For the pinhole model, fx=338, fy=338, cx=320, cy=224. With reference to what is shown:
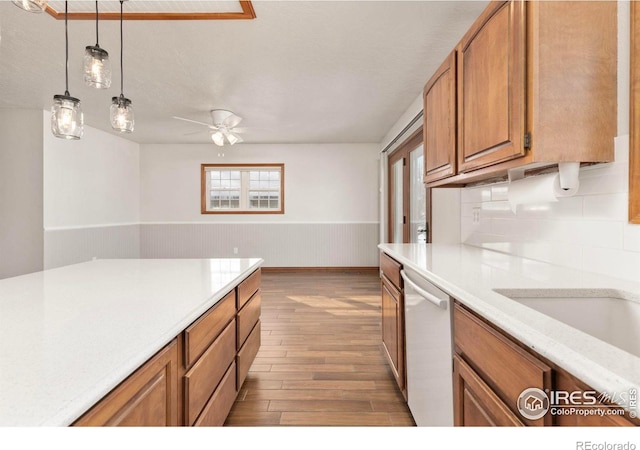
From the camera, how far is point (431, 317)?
4.75 feet

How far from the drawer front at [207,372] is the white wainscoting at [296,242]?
15.7ft

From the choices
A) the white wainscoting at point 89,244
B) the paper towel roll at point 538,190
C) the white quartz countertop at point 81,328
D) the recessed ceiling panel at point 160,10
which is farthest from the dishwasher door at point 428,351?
the white wainscoting at point 89,244

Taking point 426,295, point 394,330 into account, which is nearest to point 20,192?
point 394,330

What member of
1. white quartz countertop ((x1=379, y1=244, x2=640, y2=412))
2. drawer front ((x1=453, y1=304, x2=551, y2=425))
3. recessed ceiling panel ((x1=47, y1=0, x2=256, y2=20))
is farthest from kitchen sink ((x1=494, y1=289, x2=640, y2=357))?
recessed ceiling panel ((x1=47, y1=0, x2=256, y2=20))

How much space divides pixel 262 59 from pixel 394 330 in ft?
7.91

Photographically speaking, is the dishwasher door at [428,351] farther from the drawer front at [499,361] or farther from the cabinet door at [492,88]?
the cabinet door at [492,88]

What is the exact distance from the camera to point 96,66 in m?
1.51

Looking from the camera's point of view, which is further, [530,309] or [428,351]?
[428,351]

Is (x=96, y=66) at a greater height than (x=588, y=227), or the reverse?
(x=96, y=66)

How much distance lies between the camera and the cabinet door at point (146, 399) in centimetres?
67

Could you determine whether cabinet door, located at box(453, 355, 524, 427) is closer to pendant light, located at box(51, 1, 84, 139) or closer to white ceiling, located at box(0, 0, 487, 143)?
pendant light, located at box(51, 1, 84, 139)

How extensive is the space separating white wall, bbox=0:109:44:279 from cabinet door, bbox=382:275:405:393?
457cm

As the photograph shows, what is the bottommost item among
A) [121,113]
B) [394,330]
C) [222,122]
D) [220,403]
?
[220,403]

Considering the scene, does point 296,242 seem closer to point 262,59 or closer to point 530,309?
point 262,59
